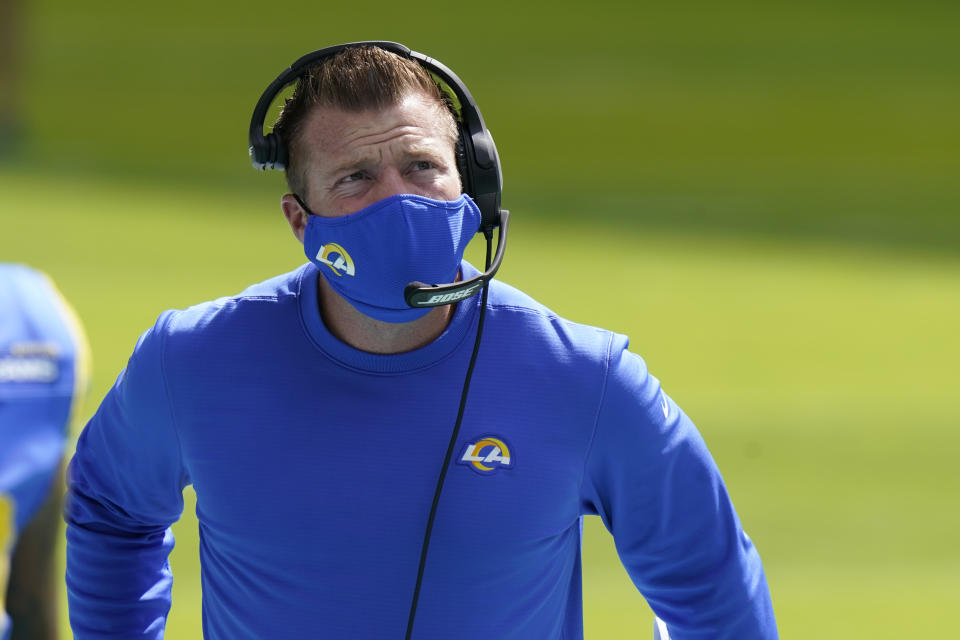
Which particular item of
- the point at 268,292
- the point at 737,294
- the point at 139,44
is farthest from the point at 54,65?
the point at 268,292

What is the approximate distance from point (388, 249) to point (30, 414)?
0.64 m

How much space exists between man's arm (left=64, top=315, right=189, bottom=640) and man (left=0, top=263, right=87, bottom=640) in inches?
23.7

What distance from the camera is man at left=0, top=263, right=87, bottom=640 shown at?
0.77 metres

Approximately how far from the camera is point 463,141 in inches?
58.7

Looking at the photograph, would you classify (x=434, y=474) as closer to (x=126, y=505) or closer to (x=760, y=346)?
(x=126, y=505)

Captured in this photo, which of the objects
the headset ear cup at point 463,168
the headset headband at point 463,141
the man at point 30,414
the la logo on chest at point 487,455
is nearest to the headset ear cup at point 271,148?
the headset headband at point 463,141

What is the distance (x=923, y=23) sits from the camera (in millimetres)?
9281

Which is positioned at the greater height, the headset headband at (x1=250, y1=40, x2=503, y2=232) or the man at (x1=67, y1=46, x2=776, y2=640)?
the headset headband at (x1=250, y1=40, x2=503, y2=232)

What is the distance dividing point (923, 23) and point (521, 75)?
11.2 ft

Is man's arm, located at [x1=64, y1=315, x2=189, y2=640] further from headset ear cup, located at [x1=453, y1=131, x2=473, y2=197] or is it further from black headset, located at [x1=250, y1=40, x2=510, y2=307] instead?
headset ear cup, located at [x1=453, y1=131, x2=473, y2=197]

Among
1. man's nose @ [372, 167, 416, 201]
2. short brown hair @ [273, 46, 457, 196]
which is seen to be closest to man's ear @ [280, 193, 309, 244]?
short brown hair @ [273, 46, 457, 196]

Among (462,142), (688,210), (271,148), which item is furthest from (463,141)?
(688,210)

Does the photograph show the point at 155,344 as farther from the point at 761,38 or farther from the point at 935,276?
the point at 761,38

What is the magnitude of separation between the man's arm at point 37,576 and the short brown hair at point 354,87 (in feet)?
2.32
